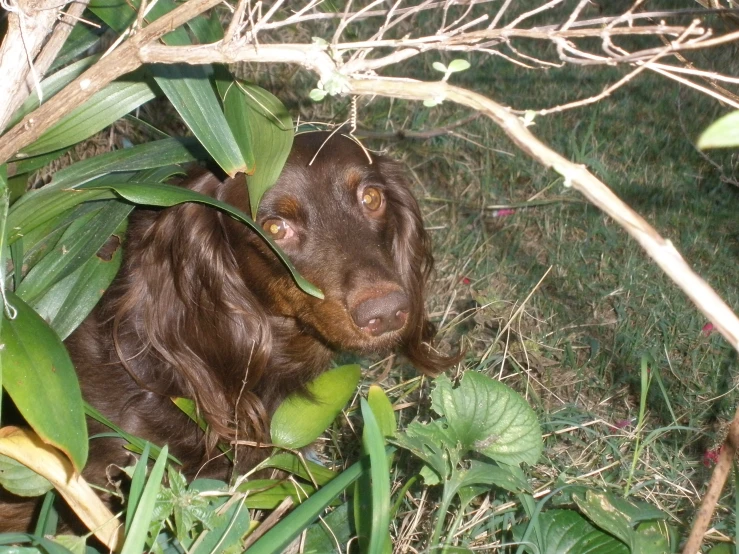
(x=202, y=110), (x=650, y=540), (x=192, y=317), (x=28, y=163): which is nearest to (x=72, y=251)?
(x=28, y=163)

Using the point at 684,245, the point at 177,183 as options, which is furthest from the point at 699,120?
the point at 177,183

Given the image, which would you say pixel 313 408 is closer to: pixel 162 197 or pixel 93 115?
pixel 162 197

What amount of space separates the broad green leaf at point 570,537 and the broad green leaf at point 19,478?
1.04 meters

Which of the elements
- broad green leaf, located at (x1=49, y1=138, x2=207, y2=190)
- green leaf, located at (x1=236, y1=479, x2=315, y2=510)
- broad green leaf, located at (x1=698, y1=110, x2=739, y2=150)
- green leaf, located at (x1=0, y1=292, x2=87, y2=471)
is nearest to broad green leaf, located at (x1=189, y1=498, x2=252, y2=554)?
green leaf, located at (x1=236, y1=479, x2=315, y2=510)

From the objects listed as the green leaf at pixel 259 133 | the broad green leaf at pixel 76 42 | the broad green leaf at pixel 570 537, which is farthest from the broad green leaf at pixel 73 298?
the broad green leaf at pixel 570 537

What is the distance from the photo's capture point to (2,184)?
1.87 metres

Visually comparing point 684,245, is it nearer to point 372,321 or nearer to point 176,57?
point 372,321

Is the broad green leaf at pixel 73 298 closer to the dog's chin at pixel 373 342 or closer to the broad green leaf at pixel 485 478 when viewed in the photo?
the dog's chin at pixel 373 342

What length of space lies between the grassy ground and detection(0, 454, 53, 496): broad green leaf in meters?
0.91

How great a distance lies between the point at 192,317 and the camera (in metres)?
2.49

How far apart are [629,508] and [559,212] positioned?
8.06 ft

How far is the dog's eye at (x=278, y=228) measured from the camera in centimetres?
246

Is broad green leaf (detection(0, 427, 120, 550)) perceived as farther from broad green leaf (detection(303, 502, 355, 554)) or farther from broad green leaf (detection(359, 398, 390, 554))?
broad green leaf (detection(359, 398, 390, 554))

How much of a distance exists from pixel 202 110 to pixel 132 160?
1.33 feet
